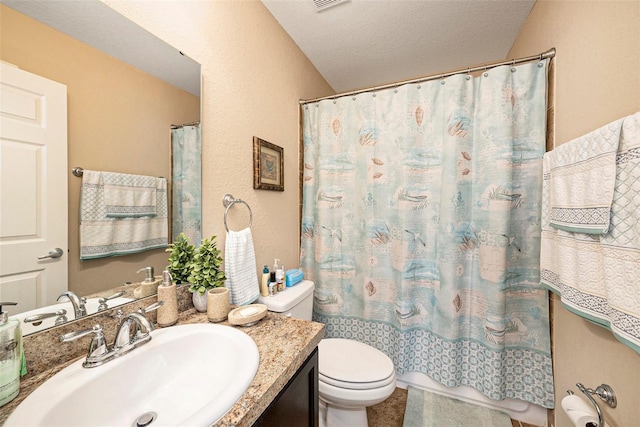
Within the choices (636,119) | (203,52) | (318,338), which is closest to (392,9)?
(203,52)

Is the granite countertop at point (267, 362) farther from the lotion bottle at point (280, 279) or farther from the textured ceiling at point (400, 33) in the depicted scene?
the textured ceiling at point (400, 33)

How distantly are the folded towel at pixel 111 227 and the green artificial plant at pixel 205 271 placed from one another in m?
0.14

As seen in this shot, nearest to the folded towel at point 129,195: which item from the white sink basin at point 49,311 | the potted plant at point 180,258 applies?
the potted plant at point 180,258

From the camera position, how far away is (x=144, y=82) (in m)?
0.85

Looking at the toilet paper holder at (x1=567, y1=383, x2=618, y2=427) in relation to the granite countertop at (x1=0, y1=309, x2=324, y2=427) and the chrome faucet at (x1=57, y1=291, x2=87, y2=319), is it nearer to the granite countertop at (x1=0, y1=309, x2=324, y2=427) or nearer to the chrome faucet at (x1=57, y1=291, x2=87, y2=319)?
the granite countertop at (x1=0, y1=309, x2=324, y2=427)

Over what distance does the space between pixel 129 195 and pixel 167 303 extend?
0.40 meters

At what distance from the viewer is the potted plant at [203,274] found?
0.93 metres

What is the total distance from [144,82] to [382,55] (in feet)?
5.65

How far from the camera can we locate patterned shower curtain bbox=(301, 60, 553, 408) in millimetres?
1335

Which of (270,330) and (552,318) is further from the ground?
(270,330)

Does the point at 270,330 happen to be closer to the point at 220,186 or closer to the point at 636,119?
the point at 220,186

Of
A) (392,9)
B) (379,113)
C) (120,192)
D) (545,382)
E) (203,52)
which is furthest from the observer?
(379,113)

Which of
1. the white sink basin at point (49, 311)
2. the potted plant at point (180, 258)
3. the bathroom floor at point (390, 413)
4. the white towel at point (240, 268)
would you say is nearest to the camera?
the white sink basin at point (49, 311)

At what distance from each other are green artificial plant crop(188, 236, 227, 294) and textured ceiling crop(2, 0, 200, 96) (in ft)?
2.22
